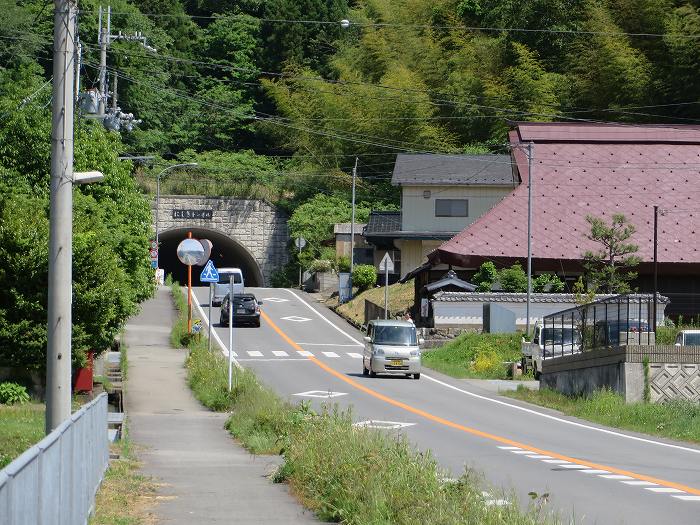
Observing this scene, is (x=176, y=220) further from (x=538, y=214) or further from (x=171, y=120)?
(x=538, y=214)

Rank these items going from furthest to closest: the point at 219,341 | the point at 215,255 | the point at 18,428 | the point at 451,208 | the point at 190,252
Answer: the point at 215,255 < the point at 451,208 < the point at 219,341 < the point at 190,252 < the point at 18,428

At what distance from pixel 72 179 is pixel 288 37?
80.2 meters

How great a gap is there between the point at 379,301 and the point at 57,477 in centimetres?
5375

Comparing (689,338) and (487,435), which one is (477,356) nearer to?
(689,338)

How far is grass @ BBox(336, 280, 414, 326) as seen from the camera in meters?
59.6

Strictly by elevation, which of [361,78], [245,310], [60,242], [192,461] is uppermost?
[361,78]

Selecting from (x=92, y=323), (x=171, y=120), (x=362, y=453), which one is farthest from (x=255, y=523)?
(x=171, y=120)

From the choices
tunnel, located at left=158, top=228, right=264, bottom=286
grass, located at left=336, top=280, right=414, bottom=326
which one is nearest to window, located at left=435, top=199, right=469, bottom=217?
grass, located at left=336, top=280, right=414, bottom=326

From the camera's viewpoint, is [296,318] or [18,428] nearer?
[18,428]

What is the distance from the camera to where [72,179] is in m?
13.4

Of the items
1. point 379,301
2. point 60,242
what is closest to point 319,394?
point 60,242

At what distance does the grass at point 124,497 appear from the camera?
A: 12.0m

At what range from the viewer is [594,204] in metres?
60.3

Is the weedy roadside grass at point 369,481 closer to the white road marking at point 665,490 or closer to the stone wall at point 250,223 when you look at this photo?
the white road marking at point 665,490
